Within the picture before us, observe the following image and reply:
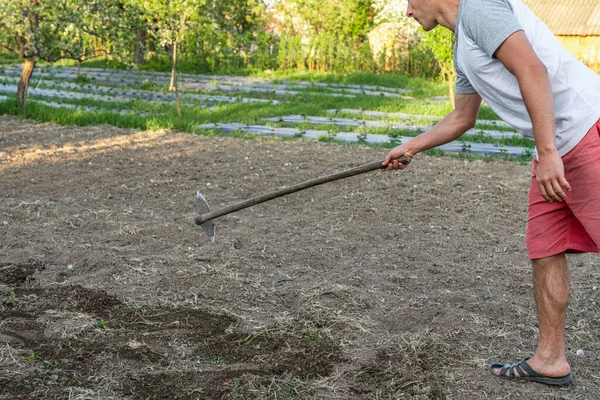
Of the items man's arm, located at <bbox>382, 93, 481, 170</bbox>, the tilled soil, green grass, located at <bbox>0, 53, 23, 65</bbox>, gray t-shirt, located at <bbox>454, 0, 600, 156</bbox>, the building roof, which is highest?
the building roof

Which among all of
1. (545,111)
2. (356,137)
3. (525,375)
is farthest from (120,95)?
(545,111)

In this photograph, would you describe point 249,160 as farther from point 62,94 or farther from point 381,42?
point 381,42

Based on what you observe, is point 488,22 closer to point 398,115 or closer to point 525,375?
point 525,375

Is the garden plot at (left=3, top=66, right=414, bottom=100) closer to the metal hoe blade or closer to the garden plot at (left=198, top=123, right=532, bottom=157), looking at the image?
the garden plot at (left=198, top=123, right=532, bottom=157)

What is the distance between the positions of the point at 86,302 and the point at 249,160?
3458 millimetres

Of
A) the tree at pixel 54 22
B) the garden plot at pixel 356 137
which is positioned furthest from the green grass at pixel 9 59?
the garden plot at pixel 356 137

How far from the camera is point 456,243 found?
4.91 meters

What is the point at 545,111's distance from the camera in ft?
8.14

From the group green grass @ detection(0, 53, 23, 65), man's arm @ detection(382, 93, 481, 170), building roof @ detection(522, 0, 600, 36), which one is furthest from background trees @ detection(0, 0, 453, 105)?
man's arm @ detection(382, 93, 481, 170)

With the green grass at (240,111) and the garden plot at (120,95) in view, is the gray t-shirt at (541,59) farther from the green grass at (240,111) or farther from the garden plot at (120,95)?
the garden plot at (120,95)

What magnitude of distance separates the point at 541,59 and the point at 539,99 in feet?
0.60

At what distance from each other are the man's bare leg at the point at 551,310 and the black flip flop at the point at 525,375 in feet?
0.06

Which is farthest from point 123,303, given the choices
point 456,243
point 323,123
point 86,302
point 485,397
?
point 323,123

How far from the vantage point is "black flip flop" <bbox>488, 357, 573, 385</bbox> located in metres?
2.97
